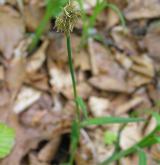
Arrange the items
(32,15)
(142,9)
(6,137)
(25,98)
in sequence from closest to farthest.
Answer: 1. (6,137)
2. (25,98)
3. (32,15)
4. (142,9)

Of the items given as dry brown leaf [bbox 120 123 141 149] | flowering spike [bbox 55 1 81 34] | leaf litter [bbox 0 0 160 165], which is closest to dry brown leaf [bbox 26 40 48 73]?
leaf litter [bbox 0 0 160 165]

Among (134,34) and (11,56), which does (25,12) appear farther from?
(134,34)

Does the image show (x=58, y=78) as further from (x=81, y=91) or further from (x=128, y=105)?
(x=128, y=105)

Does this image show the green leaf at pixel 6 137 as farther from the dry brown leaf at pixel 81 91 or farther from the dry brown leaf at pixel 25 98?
the dry brown leaf at pixel 81 91

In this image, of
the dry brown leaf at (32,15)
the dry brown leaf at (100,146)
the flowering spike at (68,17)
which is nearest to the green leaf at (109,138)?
the dry brown leaf at (100,146)

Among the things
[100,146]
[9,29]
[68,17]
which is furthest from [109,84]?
[68,17]

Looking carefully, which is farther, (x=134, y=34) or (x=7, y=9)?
(x=134, y=34)

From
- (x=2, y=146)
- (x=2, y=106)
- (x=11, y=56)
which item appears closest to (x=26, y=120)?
(x=2, y=106)
